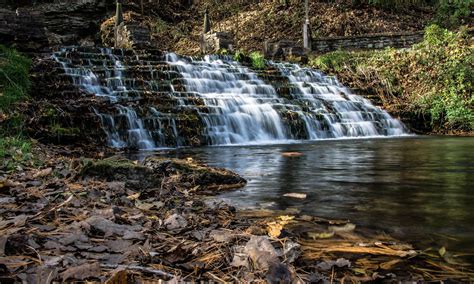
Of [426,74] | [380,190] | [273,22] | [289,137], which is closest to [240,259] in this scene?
[380,190]

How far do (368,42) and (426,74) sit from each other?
472cm

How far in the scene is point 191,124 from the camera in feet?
31.9

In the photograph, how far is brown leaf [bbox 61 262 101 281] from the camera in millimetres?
1425

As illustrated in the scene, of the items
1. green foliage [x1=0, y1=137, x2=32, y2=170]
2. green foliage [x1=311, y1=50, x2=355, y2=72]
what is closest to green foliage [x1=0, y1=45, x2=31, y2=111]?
green foliage [x1=0, y1=137, x2=32, y2=170]

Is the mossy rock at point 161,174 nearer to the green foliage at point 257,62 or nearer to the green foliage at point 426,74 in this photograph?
the green foliage at point 426,74

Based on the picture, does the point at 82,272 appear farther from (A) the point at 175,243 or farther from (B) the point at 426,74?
→ (B) the point at 426,74

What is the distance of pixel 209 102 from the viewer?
1116 cm

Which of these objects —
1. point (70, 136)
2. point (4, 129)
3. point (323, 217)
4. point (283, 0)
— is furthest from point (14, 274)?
point (283, 0)

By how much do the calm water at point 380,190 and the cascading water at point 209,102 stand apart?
3.23 m

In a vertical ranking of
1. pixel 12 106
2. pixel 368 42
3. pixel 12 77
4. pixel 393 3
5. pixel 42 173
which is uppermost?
pixel 393 3

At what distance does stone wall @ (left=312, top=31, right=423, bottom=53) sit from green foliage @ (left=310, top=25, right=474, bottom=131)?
1.57 metres

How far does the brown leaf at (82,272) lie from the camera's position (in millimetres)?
1425

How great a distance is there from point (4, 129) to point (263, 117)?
645 cm

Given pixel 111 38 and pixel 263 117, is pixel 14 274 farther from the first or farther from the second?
pixel 111 38
